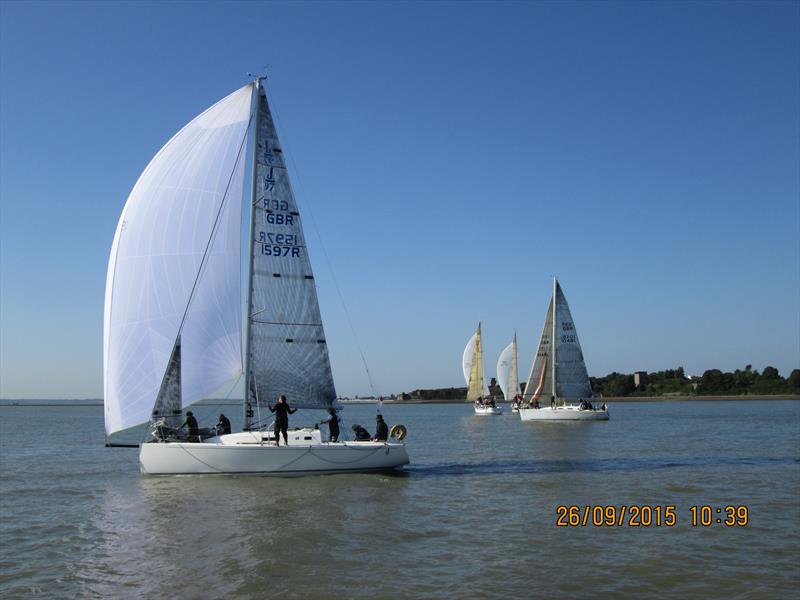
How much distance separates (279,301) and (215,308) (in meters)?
1.70

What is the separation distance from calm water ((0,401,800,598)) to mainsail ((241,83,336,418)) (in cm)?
268

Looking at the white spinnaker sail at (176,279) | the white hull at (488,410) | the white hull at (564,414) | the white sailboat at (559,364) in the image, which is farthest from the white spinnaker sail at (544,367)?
the white spinnaker sail at (176,279)

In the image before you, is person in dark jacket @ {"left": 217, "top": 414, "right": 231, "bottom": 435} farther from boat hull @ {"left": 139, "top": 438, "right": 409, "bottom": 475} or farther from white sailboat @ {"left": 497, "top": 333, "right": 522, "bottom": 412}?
white sailboat @ {"left": 497, "top": 333, "right": 522, "bottom": 412}

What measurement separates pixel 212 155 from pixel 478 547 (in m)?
13.2

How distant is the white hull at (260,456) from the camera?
17672 millimetres

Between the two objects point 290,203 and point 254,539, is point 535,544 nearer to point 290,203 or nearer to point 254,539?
point 254,539

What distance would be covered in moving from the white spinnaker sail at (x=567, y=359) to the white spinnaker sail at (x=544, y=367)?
877 mm

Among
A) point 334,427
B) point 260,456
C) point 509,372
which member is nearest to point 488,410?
point 509,372

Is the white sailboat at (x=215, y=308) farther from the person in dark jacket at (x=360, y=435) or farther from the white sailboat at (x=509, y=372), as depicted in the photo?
the white sailboat at (x=509, y=372)

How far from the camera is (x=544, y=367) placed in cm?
5362

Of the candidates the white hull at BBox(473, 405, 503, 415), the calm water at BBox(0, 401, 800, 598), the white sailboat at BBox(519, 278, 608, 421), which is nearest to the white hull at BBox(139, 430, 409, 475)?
the calm water at BBox(0, 401, 800, 598)

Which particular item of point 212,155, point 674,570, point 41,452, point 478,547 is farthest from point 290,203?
point 41,452

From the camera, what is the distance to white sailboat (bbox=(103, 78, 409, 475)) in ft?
60.0

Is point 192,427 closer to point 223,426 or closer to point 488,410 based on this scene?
point 223,426
